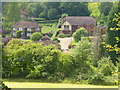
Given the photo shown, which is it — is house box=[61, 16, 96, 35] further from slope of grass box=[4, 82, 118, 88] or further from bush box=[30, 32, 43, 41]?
slope of grass box=[4, 82, 118, 88]

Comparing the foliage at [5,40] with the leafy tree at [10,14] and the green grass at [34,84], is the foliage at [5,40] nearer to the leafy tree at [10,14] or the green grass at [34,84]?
the leafy tree at [10,14]

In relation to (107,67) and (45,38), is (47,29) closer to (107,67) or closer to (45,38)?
(45,38)

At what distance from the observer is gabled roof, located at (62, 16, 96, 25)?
10.7ft

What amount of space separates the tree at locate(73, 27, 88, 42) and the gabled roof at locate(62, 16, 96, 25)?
0.09m

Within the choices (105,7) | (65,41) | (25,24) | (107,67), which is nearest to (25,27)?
(25,24)

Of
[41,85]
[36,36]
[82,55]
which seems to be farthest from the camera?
[82,55]

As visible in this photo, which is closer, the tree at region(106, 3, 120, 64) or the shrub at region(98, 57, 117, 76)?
the tree at region(106, 3, 120, 64)

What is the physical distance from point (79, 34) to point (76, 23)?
16 centimetres

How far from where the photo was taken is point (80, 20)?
10.7 ft

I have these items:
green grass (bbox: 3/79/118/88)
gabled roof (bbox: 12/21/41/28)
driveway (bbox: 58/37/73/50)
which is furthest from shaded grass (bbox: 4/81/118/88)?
gabled roof (bbox: 12/21/41/28)

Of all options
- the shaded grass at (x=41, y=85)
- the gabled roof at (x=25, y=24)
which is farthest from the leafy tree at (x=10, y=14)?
the shaded grass at (x=41, y=85)

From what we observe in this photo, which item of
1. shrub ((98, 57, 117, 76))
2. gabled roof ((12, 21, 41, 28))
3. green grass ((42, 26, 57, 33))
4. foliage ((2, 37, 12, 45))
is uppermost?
gabled roof ((12, 21, 41, 28))

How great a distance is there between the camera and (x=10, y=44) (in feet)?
10.5

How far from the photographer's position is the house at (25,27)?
3.18m
